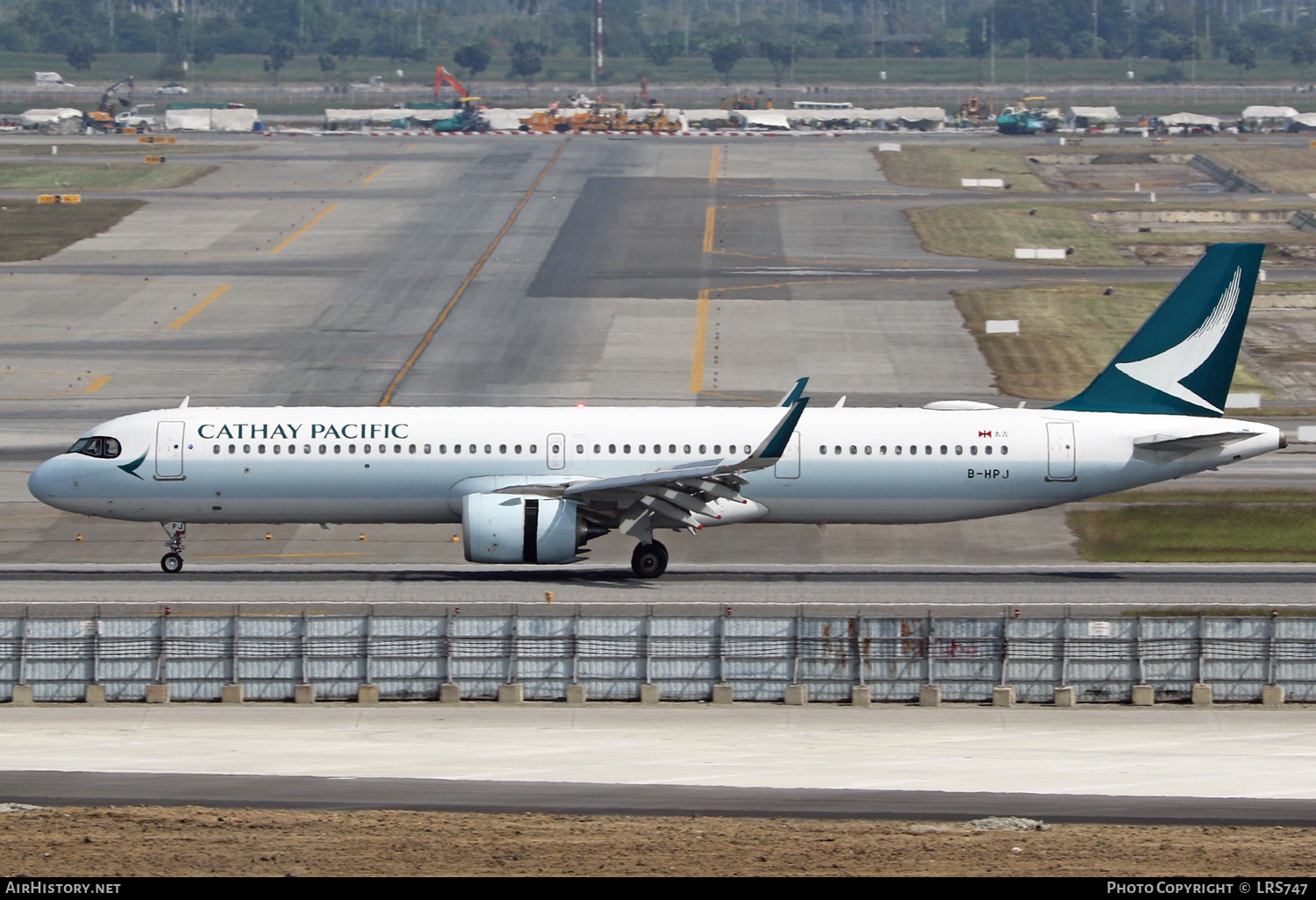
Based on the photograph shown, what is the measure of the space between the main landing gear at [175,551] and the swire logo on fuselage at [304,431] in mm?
2905

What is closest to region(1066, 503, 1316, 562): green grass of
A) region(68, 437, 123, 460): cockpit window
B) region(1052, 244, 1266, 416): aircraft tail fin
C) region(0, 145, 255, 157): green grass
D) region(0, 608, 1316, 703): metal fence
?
region(1052, 244, 1266, 416): aircraft tail fin

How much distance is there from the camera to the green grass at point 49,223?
98025 millimetres

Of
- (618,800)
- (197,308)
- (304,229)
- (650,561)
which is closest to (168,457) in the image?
(650,561)

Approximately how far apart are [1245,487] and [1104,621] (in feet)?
74.3

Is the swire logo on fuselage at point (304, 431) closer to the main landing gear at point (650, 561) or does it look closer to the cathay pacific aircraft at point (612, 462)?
the cathay pacific aircraft at point (612, 462)

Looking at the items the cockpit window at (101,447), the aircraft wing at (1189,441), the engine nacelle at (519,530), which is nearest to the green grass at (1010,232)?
the aircraft wing at (1189,441)

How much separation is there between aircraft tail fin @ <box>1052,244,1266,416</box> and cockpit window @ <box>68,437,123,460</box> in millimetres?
27500

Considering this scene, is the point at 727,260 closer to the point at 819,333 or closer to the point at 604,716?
the point at 819,333

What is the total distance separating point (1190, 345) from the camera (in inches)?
1825

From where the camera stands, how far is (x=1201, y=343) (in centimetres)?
4638

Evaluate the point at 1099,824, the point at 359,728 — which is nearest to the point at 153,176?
the point at 359,728

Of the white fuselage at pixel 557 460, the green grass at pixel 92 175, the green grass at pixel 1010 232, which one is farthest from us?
the green grass at pixel 92 175

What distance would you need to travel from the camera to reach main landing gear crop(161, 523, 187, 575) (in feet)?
149

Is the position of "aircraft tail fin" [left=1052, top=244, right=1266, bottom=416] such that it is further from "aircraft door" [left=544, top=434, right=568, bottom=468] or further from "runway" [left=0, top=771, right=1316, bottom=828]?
"runway" [left=0, top=771, right=1316, bottom=828]
